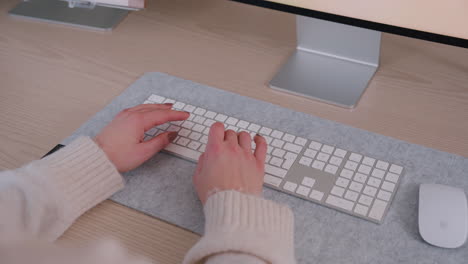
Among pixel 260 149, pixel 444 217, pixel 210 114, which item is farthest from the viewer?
pixel 210 114

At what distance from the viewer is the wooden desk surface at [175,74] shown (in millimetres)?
827

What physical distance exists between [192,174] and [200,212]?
72mm

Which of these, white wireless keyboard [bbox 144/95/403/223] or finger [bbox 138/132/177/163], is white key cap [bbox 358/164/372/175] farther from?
finger [bbox 138/132/177/163]

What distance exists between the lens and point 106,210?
2.53ft

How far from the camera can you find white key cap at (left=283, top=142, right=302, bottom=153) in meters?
0.82

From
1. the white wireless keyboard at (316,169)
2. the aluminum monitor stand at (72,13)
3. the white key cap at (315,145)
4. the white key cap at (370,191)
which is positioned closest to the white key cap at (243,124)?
the white wireless keyboard at (316,169)

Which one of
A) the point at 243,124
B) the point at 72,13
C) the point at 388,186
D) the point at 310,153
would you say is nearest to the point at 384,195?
the point at 388,186

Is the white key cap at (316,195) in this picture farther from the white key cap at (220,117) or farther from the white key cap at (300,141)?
the white key cap at (220,117)

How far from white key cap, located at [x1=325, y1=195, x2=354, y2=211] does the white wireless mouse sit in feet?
0.28

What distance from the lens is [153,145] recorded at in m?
0.82

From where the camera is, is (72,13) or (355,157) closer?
(355,157)

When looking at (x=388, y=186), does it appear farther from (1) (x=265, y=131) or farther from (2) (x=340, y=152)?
(1) (x=265, y=131)

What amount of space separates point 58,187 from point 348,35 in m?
0.51

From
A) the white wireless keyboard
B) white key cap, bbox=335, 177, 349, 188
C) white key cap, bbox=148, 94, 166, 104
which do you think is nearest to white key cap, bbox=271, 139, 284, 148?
the white wireless keyboard
